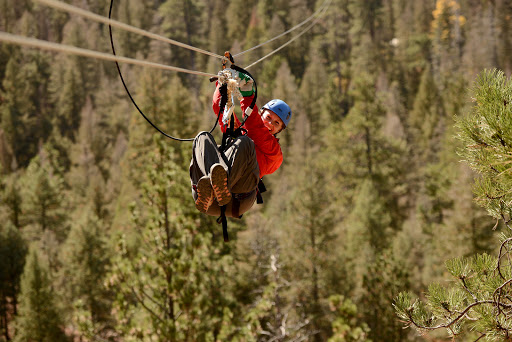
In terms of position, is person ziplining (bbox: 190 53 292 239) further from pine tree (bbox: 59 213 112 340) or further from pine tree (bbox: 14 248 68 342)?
pine tree (bbox: 59 213 112 340)

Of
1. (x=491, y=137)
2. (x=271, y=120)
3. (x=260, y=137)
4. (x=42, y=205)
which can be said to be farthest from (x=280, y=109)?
(x=42, y=205)

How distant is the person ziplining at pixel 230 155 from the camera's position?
11.3ft

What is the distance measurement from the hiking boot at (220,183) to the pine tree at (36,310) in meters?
17.7

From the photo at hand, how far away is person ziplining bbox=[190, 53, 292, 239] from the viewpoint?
345cm

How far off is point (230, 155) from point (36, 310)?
1787 centimetres

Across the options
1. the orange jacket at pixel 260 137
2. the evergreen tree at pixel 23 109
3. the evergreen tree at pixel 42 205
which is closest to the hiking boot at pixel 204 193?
the orange jacket at pixel 260 137

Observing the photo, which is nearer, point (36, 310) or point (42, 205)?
point (36, 310)

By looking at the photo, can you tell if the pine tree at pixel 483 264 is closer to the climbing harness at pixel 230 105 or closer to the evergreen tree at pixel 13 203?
the climbing harness at pixel 230 105

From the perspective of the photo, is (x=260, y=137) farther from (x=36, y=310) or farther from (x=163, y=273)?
(x=36, y=310)

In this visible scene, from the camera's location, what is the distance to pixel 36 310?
17.7 m

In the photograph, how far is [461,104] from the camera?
32562 mm

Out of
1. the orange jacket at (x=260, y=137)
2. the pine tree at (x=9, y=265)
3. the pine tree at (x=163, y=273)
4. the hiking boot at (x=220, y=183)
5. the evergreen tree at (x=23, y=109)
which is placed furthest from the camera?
the evergreen tree at (x=23, y=109)

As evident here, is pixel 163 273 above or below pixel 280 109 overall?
below

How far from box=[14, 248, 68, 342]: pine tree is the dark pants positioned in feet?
56.7
